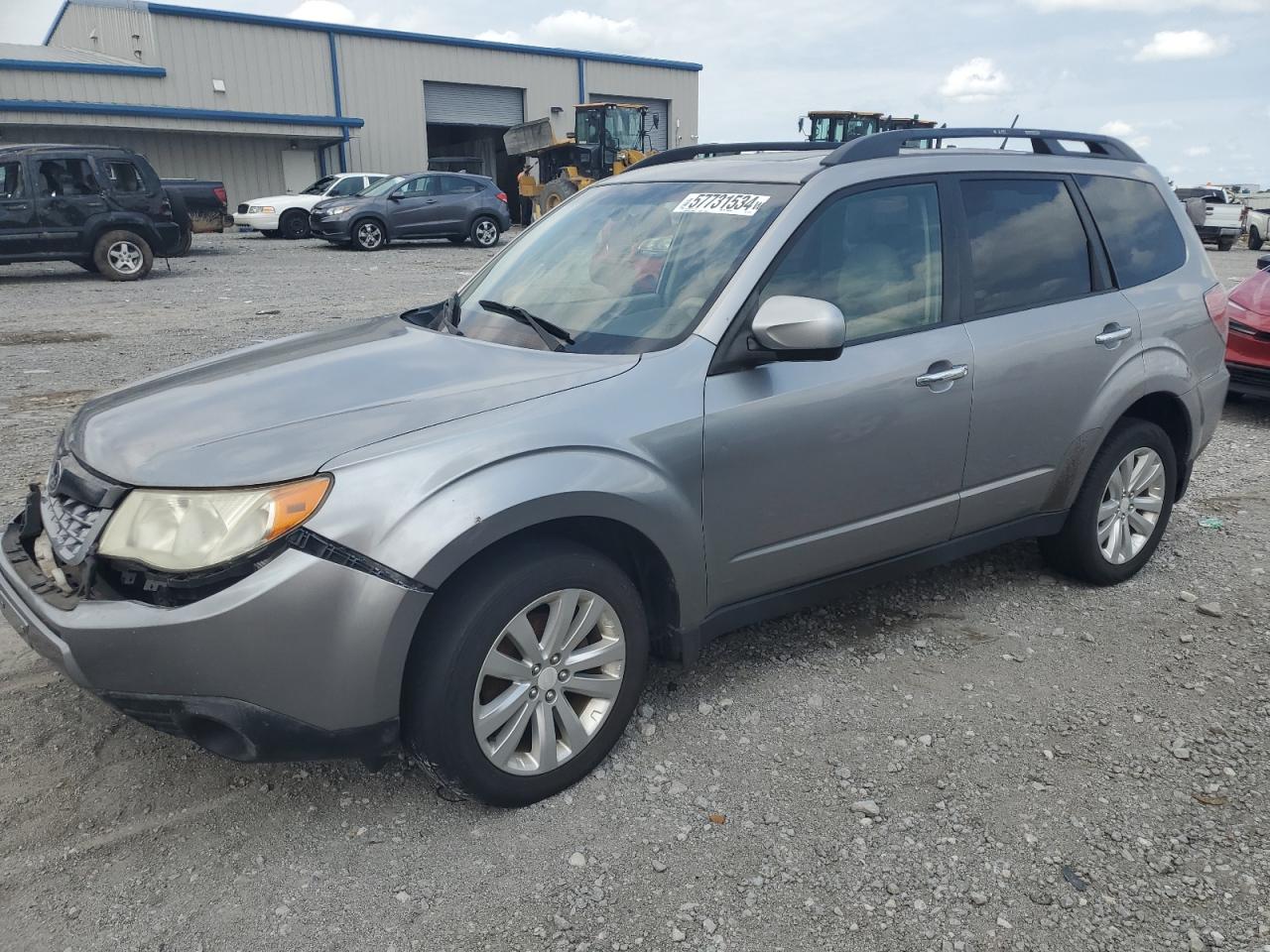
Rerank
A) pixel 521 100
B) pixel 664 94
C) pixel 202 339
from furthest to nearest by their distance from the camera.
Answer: pixel 664 94
pixel 521 100
pixel 202 339

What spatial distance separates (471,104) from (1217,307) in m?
35.2

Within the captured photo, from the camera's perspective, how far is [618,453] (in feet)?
8.98

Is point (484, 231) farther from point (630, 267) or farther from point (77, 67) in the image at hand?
point (630, 267)

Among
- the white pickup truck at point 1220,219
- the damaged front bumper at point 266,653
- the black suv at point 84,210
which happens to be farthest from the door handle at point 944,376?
the white pickup truck at point 1220,219

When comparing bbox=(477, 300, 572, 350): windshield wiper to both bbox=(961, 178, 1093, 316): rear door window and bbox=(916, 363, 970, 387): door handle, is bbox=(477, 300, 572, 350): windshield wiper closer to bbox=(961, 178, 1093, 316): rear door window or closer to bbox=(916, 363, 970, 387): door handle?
bbox=(916, 363, 970, 387): door handle

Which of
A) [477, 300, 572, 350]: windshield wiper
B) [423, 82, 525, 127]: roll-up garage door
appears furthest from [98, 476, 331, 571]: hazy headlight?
[423, 82, 525, 127]: roll-up garage door

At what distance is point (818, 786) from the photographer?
9.60 ft

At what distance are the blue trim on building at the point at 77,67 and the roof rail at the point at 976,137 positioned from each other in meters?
31.2

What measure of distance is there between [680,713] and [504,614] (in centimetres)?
98

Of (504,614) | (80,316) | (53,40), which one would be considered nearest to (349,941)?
(504,614)

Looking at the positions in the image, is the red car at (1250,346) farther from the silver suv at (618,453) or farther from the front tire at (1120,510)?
the front tire at (1120,510)

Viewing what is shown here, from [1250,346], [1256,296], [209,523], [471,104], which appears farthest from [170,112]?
[209,523]

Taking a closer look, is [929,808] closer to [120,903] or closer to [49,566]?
[120,903]

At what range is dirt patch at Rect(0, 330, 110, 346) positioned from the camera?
960 cm
